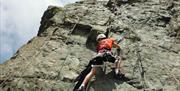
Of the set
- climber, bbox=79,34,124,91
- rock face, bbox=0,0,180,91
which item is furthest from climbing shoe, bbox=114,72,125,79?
rock face, bbox=0,0,180,91

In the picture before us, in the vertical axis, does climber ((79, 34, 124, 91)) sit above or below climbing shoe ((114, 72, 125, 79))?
above

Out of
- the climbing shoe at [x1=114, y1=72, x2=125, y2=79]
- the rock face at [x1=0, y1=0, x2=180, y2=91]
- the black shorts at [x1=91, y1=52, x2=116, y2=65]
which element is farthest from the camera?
the rock face at [x1=0, y1=0, x2=180, y2=91]

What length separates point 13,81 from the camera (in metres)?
16.1

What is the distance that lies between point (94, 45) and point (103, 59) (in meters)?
2.90

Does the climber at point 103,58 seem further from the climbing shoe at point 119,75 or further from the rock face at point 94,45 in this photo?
the rock face at point 94,45

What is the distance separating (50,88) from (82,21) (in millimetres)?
5123

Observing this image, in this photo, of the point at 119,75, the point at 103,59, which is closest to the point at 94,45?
the point at 103,59

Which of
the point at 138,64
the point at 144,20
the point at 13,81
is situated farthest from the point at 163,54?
the point at 13,81

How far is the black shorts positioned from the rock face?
0.67 m

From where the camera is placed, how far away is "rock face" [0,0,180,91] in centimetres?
1587

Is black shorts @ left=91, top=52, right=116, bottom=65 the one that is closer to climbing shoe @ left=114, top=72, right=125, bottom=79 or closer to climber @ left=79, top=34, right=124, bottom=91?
climber @ left=79, top=34, right=124, bottom=91

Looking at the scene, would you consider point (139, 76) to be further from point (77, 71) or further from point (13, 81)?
point (13, 81)

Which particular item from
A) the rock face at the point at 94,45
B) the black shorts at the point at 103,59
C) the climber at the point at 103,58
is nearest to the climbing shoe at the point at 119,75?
the climber at the point at 103,58

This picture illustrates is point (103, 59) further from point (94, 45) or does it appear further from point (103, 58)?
point (94, 45)
